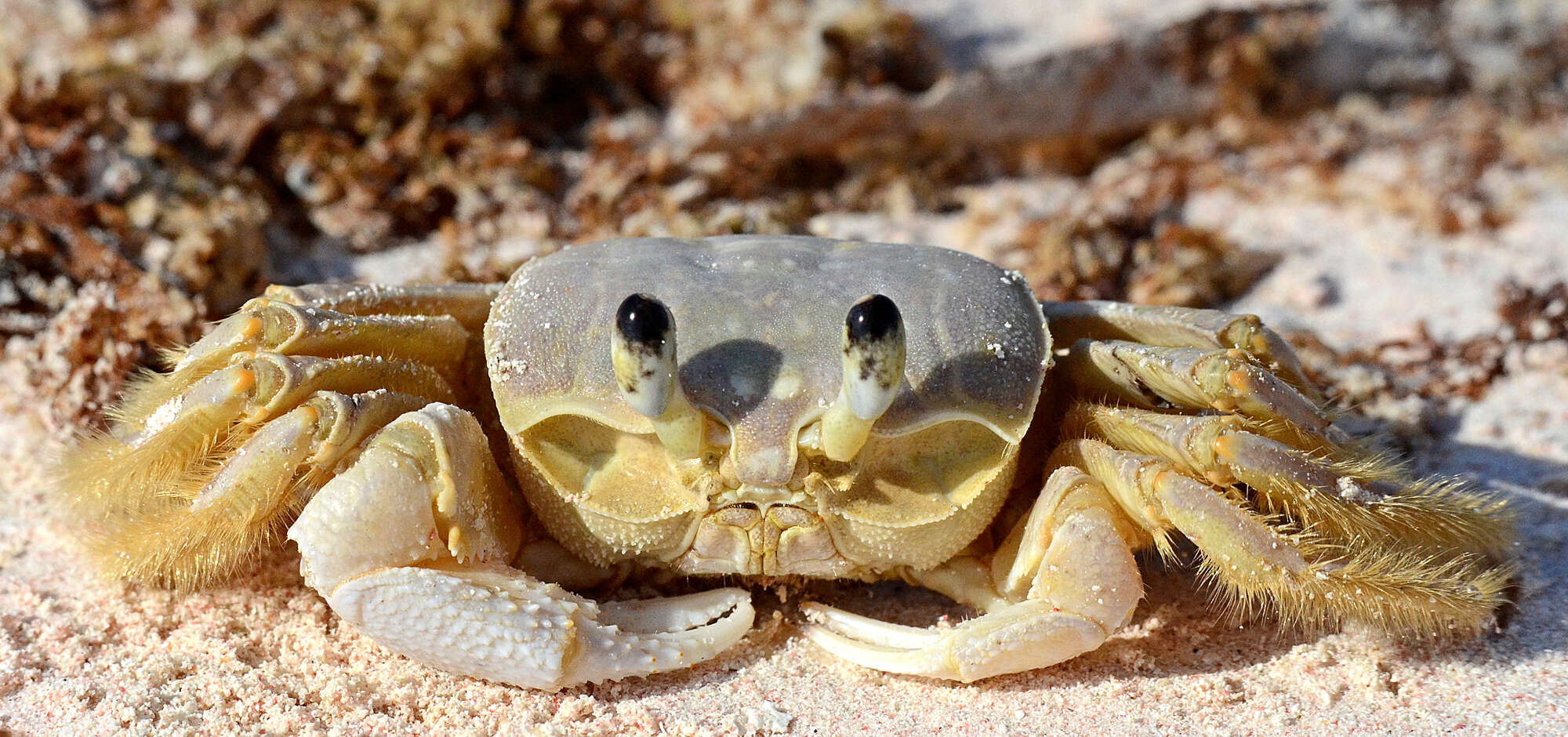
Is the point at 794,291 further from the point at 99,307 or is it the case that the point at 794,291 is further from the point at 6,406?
the point at 6,406

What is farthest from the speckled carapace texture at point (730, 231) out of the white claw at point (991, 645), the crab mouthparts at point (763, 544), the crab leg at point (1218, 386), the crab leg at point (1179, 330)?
the crab leg at point (1179, 330)

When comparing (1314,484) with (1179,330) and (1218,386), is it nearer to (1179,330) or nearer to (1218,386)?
(1218,386)

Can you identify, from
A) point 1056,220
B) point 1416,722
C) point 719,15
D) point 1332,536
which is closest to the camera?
point 1416,722

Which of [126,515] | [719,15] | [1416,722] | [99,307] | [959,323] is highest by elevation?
[719,15]

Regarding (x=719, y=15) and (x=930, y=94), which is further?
(x=719, y=15)

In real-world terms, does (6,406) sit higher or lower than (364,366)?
lower

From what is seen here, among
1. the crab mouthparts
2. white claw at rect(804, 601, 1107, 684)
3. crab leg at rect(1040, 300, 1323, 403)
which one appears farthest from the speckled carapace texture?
crab leg at rect(1040, 300, 1323, 403)

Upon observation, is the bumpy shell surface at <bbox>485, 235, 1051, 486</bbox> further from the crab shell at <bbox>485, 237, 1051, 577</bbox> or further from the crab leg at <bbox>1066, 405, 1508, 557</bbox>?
the crab leg at <bbox>1066, 405, 1508, 557</bbox>

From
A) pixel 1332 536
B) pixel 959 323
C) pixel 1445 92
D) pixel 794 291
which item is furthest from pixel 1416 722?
pixel 1445 92

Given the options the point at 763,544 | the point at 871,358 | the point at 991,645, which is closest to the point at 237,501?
the point at 763,544
